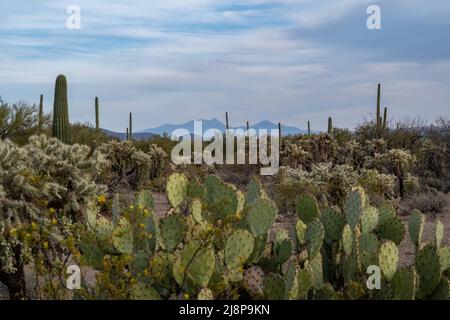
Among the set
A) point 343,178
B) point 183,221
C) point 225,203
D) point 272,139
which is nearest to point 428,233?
point 343,178

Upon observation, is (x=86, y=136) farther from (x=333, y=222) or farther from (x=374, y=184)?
(x=333, y=222)

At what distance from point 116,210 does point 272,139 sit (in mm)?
18052

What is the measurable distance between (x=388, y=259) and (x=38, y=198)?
4855mm

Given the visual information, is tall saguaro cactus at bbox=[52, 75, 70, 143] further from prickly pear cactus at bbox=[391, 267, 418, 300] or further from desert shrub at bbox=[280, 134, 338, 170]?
prickly pear cactus at bbox=[391, 267, 418, 300]

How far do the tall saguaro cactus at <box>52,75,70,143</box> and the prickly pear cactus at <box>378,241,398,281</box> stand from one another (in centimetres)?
1912

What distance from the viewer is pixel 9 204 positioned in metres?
8.98

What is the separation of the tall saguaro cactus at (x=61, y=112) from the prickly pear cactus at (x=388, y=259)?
19122 millimetres

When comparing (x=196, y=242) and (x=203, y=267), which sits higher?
(x=196, y=242)


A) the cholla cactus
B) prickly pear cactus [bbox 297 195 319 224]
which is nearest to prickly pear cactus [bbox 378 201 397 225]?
prickly pear cactus [bbox 297 195 319 224]

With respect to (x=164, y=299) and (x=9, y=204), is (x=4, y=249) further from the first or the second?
(x=164, y=299)

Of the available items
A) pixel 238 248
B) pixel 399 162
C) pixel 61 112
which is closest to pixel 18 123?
pixel 61 112

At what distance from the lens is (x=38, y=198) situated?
370 inches

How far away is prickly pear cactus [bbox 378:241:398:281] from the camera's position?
6.12 meters

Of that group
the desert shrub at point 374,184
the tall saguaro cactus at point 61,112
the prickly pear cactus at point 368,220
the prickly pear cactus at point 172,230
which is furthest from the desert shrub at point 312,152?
the prickly pear cactus at point 172,230
